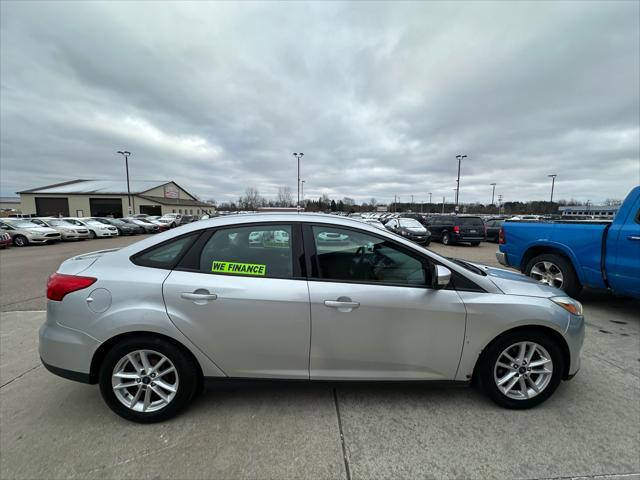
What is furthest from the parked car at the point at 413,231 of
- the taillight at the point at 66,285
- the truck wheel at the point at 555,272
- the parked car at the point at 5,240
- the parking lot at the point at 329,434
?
the parked car at the point at 5,240

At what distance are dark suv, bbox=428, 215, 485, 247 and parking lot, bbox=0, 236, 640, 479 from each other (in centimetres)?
1263

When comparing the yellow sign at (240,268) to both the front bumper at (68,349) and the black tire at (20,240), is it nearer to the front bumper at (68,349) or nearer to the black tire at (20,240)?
the front bumper at (68,349)

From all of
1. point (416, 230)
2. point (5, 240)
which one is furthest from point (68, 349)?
point (5, 240)

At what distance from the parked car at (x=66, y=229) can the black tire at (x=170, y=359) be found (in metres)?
21.5

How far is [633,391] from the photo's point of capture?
2.65m

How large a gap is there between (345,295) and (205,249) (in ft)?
4.05

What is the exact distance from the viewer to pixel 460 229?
1477cm

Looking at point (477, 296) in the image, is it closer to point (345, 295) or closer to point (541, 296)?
point (541, 296)

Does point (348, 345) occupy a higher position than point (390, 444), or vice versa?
point (348, 345)

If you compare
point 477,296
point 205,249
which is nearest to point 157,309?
point 205,249

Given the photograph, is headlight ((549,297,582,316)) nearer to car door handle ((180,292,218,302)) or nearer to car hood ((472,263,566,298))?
car hood ((472,263,566,298))

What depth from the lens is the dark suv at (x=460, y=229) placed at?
1466 cm

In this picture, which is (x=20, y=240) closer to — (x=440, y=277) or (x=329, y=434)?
(x=329, y=434)

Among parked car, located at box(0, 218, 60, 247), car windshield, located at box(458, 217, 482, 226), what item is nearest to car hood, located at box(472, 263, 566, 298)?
car windshield, located at box(458, 217, 482, 226)
